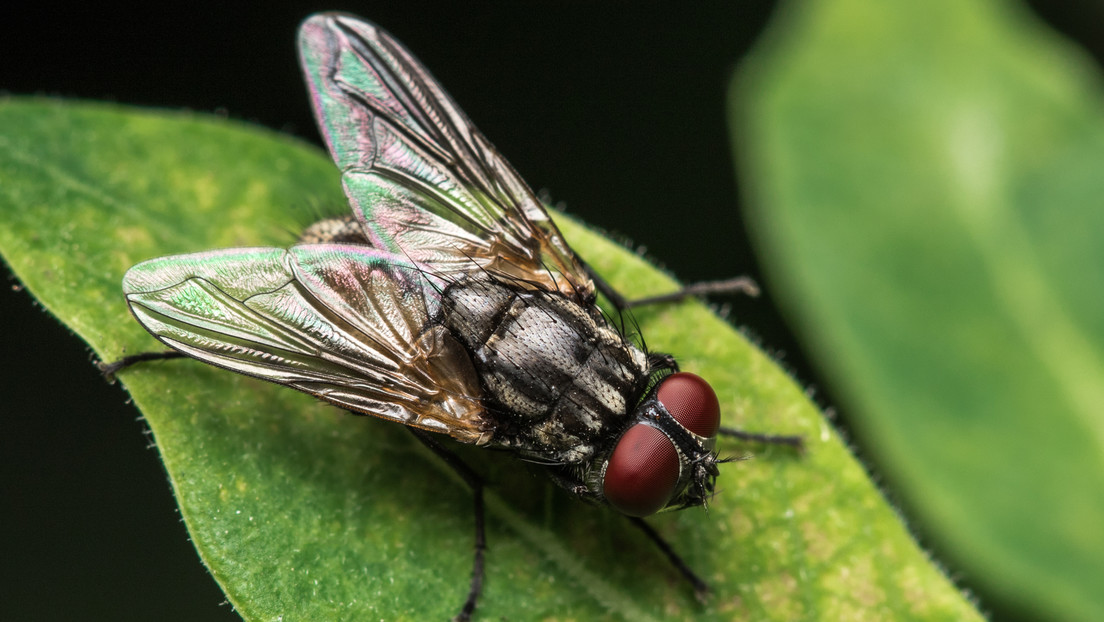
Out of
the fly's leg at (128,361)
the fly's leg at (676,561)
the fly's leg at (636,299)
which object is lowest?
the fly's leg at (128,361)

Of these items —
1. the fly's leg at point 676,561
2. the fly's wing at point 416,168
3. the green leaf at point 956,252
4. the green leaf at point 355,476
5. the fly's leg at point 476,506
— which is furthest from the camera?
the green leaf at point 956,252

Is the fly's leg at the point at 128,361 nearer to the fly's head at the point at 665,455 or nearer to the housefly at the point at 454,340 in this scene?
the housefly at the point at 454,340

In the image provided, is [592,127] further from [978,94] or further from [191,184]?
[191,184]

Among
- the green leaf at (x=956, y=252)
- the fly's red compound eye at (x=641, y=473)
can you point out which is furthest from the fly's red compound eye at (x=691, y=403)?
the green leaf at (x=956, y=252)

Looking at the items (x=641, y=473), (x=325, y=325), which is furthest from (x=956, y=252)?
(x=325, y=325)

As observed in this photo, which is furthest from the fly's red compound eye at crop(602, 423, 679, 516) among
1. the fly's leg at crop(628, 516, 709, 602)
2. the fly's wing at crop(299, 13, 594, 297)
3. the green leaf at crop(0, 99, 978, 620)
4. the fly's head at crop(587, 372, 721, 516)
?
the fly's wing at crop(299, 13, 594, 297)

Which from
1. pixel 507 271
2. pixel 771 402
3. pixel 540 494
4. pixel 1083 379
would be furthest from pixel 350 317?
pixel 1083 379

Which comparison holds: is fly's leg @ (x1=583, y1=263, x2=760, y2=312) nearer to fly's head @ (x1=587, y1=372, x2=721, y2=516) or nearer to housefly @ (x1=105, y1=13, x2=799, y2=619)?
housefly @ (x1=105, y1=13, x2=799, y2=619)
